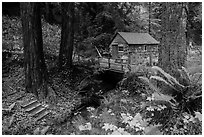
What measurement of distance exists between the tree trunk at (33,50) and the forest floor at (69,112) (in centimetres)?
36

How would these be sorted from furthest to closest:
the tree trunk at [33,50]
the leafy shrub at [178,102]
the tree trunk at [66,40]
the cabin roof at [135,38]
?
the cabin roof at [135,38], the tree trunk at [66,40], the tree trunk at [33,50], the leafy shrub at [178,102]

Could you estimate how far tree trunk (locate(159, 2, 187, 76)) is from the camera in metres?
4.39

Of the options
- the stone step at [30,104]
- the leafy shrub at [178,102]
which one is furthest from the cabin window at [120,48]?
the leafy shrub at [178,102]

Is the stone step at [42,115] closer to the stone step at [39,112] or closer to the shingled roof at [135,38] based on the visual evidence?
the stone step at [39,112]

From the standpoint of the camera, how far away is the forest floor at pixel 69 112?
3.86m

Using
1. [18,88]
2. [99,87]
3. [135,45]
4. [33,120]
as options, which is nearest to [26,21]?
[18,88]

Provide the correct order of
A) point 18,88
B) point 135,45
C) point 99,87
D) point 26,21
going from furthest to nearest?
point 135,45 → point 99,87 → point 18,88 → point 26,21

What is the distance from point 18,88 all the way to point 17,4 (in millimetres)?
11333

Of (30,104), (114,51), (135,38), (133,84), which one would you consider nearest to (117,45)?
(114,51)

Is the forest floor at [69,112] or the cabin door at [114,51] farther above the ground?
the cabin door at [114,51]

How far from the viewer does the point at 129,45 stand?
559 inches

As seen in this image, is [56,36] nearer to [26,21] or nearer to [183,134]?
[26,21]

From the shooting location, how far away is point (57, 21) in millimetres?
17375

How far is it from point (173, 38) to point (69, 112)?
4.15 meters
